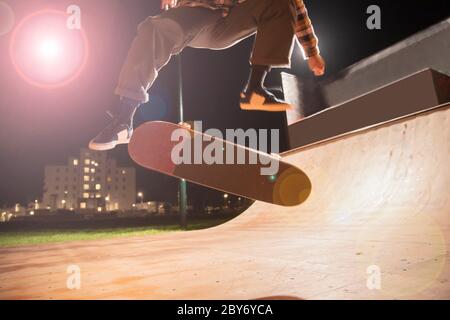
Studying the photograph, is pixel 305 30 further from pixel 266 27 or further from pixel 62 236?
pixel 62 236

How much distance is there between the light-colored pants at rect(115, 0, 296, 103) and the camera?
5.79ft

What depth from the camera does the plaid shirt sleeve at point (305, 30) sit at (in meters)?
1.89

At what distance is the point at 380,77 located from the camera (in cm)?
1333

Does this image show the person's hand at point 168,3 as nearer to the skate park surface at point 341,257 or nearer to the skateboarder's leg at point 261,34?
the skateboarder's leg at point 261,34

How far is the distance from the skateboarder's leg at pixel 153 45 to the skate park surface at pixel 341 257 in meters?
1.36

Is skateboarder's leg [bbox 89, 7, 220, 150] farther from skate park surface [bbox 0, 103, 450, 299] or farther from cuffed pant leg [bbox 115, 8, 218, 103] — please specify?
skate park surface [bbox 0, 103, 450, 299]

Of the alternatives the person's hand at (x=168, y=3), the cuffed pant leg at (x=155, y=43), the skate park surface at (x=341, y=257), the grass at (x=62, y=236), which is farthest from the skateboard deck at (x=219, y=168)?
the grass at (x=62, y=236)

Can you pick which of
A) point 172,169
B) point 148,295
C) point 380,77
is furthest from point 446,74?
point 148,295

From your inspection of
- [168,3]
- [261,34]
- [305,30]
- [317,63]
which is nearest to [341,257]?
[317,63]

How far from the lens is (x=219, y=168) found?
2832 mm

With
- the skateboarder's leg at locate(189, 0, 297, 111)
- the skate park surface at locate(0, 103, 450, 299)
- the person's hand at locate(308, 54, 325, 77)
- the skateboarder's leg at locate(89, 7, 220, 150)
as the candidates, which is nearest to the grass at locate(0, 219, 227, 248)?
the skate park surface at locate(0, 103, 450, 299)

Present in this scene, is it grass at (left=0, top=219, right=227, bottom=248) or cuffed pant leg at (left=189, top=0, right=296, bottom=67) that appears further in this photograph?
grass at (left=0, top=219, right=227, bottom=248)

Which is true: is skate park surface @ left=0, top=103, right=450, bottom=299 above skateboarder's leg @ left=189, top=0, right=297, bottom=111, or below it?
below

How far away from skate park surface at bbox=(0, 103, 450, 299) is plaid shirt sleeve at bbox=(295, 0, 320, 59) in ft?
5.26
